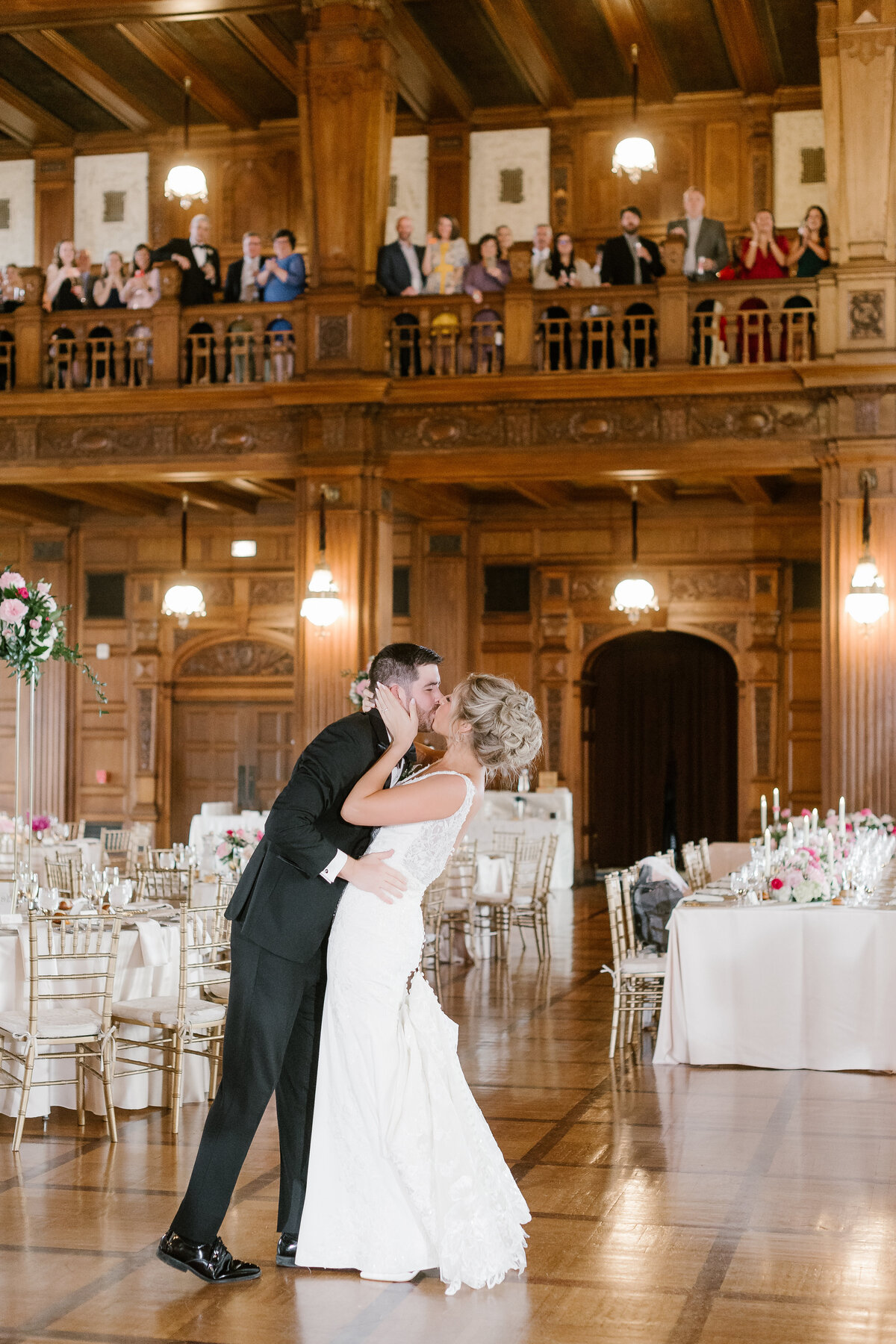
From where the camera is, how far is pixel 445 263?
12.8m

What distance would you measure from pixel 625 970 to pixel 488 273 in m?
6.83

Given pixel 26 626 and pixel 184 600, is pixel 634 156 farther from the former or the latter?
pixel 26 626

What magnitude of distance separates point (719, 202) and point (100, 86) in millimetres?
6120

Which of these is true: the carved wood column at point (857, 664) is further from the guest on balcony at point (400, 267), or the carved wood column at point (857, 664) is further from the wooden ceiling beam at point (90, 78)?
the wooden ceiling beam at point (90, 78)

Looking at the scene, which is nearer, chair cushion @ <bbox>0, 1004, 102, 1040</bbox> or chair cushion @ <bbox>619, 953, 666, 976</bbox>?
chair cushion @ <bbox>0, 1004, 102, 1040</bbox>

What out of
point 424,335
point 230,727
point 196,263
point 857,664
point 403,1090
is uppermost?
point 196,263

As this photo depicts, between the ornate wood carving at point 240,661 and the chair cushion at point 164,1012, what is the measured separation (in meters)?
10.6

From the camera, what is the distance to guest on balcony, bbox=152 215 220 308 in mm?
12992

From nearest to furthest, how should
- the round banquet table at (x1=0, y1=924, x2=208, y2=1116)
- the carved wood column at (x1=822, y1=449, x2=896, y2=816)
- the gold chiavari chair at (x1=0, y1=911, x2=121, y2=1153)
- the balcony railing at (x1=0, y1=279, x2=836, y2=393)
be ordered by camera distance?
the gold chiavari chair at (x1=0, y1=911, x2=121, y2=1153), the round banquet table at (x1=0, y1=924, x2=208, y2=1116), the carved wood column at (x1=822, y1=449, x2=896, y2=816), the balcony railing at (x1=0, y1=279, x2=836, y2=393)

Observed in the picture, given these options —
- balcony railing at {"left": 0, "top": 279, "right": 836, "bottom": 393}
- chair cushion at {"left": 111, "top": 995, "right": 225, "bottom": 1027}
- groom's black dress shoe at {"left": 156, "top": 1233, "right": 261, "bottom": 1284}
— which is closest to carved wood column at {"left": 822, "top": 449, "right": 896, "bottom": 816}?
balcony railing at {"left": 0, "top": 279, "right": 836, "bottom": 393}

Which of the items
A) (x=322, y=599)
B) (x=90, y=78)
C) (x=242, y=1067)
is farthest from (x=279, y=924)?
(x=90, y=78)

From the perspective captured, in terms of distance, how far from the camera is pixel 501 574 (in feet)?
55.2

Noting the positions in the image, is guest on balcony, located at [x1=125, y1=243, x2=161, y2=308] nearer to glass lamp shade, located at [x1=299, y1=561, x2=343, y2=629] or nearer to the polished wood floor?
glass lamp shade, located at [x1=299, y1=561, x2=343, y2=629]

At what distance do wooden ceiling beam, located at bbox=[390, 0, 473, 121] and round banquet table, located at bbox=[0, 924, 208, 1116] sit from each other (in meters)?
8.45
